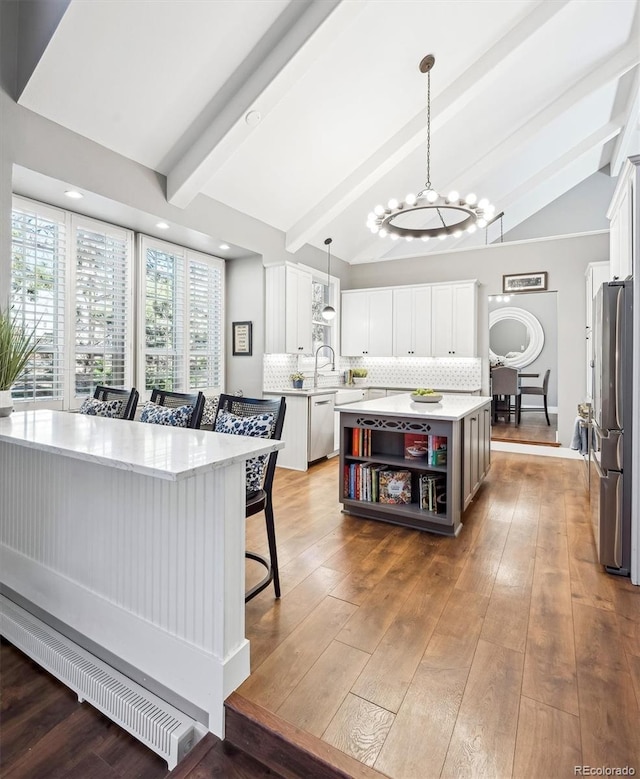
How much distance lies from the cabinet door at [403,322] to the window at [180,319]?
2.64 m

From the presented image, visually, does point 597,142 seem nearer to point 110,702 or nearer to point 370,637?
point 370,637

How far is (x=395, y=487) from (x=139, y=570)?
6.71 ft

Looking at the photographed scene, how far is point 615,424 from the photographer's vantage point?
2.39 m

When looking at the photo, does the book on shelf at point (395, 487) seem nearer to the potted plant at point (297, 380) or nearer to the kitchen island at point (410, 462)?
the kitchen island at point (410, 462)

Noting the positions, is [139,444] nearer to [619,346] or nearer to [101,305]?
[619,346]

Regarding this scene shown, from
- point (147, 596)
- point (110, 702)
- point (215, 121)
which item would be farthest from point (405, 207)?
point (110, 702)

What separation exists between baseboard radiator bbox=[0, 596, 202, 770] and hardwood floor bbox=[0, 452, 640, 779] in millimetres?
47

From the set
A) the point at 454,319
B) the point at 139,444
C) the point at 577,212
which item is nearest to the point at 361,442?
the point at 139,444

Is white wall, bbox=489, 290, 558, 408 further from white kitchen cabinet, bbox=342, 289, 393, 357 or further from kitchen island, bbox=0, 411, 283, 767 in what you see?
kitchen island, bbox=0, 411, 283, 767

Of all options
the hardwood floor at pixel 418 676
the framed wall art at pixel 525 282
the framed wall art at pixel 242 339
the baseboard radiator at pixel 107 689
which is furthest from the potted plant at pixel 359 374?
the baseboard radiator at pixel 107 689

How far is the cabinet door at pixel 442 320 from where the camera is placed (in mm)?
5988

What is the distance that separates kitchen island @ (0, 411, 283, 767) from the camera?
1.42 metres

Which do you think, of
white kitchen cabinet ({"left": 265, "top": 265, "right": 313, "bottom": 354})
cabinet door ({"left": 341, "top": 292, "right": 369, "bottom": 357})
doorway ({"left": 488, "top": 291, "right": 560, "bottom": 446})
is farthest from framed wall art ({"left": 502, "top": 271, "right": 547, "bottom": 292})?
white kitchen cabinet ({"left": 265, "top": 265, "right": 313, "bottom": 354})

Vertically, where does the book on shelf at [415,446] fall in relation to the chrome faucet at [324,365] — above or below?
below
